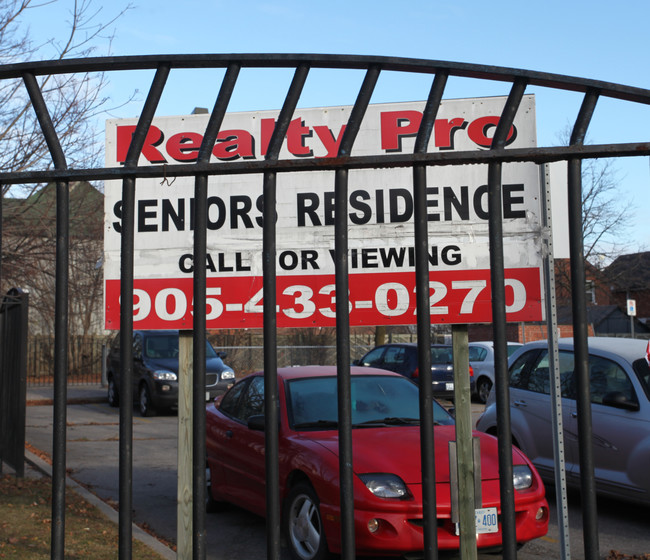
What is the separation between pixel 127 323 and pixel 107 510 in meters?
5.40

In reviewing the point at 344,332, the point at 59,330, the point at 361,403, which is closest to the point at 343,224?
the point at 344,332

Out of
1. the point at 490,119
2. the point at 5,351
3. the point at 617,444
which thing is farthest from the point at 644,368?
the point at 5,351

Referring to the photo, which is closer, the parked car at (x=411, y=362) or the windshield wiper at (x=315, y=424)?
the windshield wiper at (x=315, y=424)

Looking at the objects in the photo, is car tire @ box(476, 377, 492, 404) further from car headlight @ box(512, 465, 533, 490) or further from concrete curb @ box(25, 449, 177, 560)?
car headlight @ box(512, 465, 533, 490)

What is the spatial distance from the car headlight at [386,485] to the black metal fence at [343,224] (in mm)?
3262

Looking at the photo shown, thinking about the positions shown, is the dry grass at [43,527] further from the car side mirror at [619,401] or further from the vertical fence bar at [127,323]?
the car side mirror at [619,401]

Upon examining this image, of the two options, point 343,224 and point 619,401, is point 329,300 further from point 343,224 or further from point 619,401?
point 619,401

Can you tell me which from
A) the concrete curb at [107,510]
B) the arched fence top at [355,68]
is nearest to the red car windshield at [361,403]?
the concrete curb at [107,510]

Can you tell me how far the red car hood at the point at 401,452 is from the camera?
565 centimetres

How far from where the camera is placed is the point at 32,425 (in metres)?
15.2

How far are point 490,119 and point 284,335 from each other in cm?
2651

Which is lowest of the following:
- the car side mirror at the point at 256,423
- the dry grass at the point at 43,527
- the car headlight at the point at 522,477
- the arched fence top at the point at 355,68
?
the dry grass at the point at 43,527

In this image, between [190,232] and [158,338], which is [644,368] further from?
[158,338]

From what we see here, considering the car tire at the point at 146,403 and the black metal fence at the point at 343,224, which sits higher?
the black metal fence at the point at 343,224
